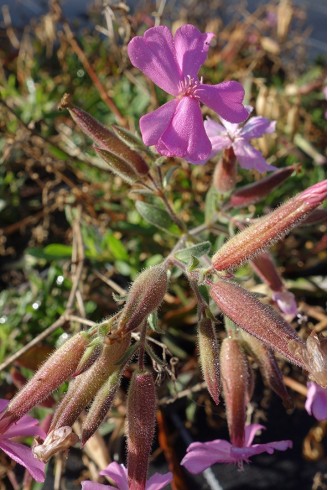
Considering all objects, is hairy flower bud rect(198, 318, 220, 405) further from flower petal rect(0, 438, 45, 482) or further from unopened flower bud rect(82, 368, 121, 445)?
flower petal rect(0, 438, 45, 482)

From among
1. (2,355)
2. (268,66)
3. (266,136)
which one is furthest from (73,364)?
(268,66)

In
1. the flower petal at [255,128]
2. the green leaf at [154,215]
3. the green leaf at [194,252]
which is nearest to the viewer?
the green leaf at [194,252]

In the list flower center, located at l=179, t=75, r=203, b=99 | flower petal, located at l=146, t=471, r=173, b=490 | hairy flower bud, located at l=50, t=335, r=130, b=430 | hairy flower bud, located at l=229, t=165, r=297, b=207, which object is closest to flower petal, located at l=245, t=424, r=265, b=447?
flower petal, located at l=146, t=471, r=173, b=490

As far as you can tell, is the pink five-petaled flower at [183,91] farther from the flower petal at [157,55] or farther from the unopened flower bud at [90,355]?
the unopened flower bud at [90,355]

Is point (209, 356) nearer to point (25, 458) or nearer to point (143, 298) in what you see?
point (143, 298)

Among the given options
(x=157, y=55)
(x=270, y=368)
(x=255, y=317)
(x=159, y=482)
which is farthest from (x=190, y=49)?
(x=159, y=482)

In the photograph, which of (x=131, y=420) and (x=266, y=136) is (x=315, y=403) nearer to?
(x=131, y=420)

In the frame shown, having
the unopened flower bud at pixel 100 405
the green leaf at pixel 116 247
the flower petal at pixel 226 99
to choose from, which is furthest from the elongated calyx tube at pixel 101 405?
the green leaf at pixel 116 247
